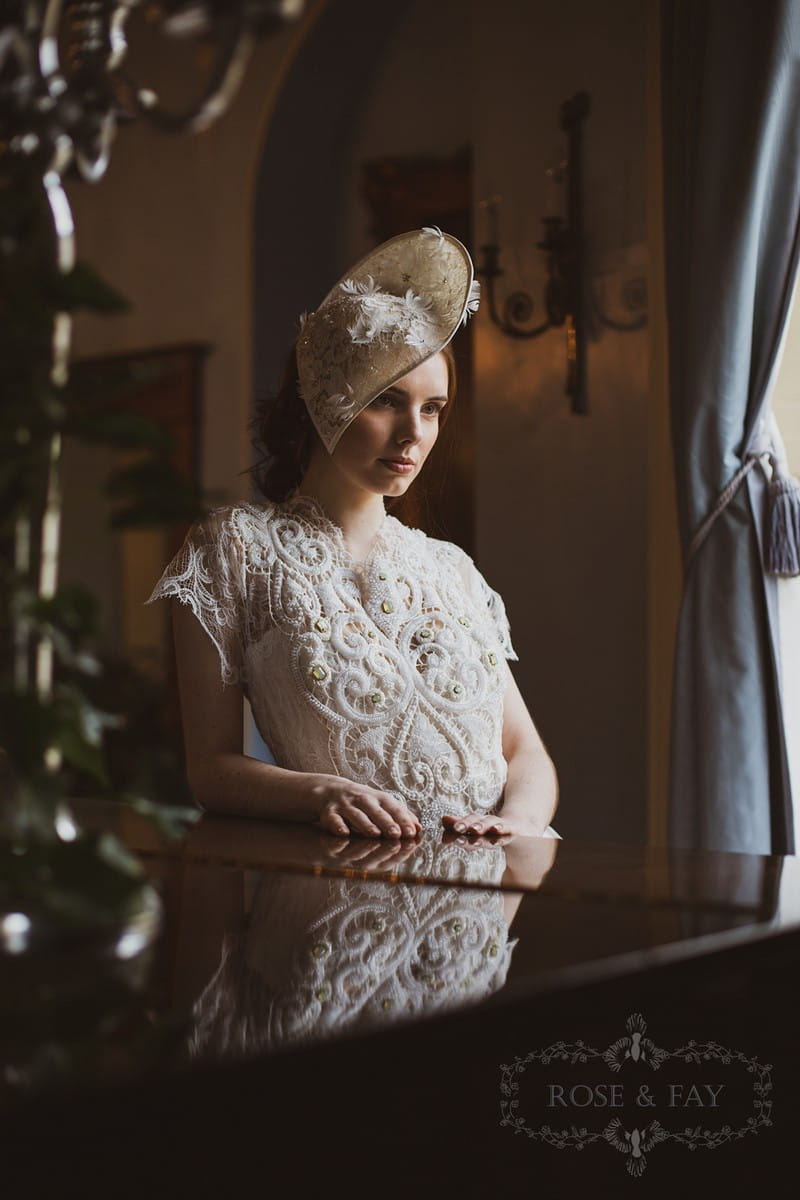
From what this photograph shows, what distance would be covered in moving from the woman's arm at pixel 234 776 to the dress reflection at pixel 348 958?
0.43 metres

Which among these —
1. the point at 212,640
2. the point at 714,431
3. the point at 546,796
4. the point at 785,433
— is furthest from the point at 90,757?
the point at 785,433

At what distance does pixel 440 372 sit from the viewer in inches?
102

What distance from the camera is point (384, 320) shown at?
98.7 inches

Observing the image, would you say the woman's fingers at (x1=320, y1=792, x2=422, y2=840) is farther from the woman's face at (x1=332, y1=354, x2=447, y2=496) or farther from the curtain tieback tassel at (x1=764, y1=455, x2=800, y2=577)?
the curtain tieback tassel at (x1=764, y1=455, x2=800, y2=577)

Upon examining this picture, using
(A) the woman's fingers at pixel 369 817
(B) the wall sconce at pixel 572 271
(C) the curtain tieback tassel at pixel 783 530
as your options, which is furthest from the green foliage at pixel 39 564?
(B) the wall sconce at pixel 572 271

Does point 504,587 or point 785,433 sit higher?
point 785,433

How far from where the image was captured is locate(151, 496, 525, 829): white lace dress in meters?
2.43

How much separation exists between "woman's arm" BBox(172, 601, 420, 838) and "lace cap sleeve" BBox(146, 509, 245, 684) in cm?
2

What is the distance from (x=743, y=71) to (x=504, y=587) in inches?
69.7

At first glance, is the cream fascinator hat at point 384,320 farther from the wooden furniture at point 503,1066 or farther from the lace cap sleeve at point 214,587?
the wooden furniture at point 503,1066

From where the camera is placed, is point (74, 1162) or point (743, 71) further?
point (743, 71)

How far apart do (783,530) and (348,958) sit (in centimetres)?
257

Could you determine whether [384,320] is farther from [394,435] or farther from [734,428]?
[734,428]

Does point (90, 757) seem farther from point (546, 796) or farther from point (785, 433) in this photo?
point (785, 433)
